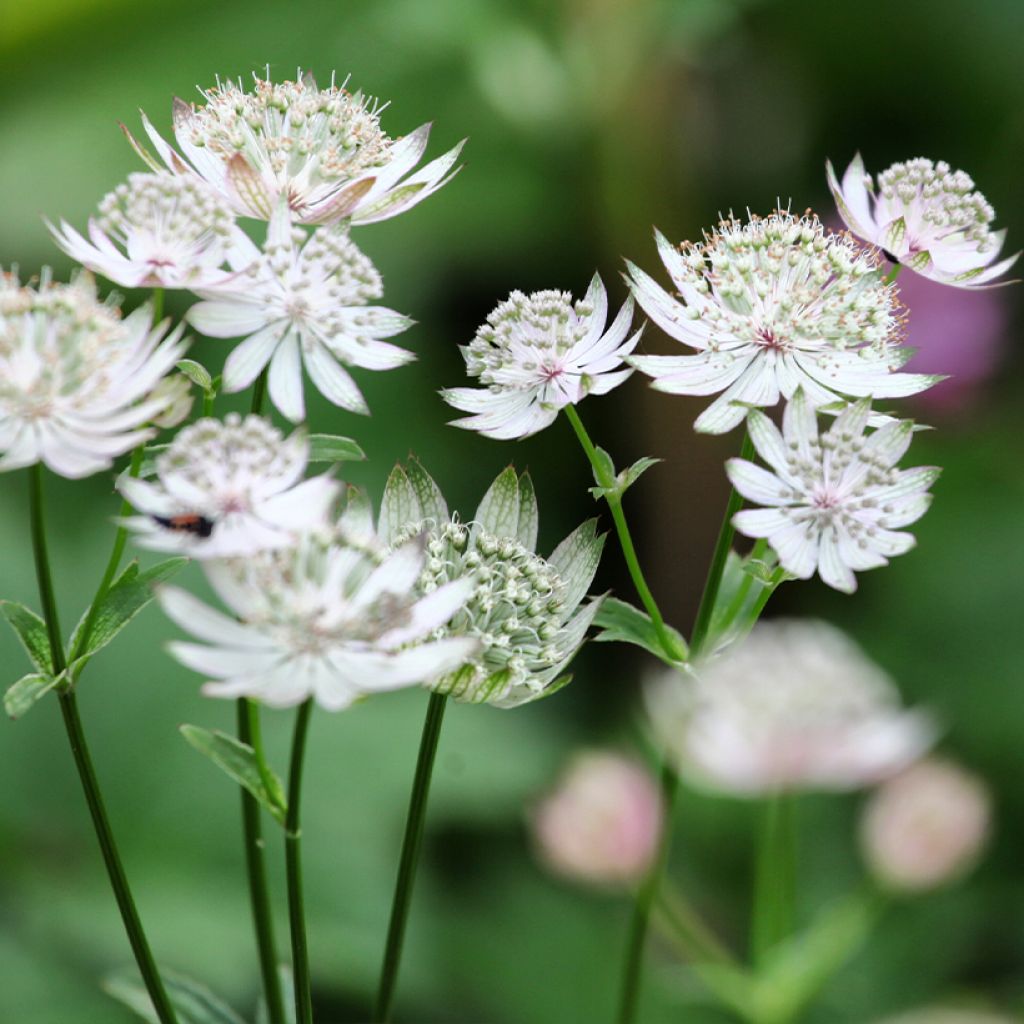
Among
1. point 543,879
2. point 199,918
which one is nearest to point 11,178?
point 199,918

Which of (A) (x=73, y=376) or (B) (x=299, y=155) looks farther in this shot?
(B) (x=299, y=155)

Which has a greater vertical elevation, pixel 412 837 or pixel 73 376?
pixel 73 376

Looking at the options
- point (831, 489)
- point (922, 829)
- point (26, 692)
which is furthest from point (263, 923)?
point (922, 829)

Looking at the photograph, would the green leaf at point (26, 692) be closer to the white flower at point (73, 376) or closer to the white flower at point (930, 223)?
the white flower at point (73, 376)

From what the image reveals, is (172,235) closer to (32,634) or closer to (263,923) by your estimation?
(32,634)

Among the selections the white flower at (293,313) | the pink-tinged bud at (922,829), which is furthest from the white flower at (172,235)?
the pink-tinged bud at (922,829)
